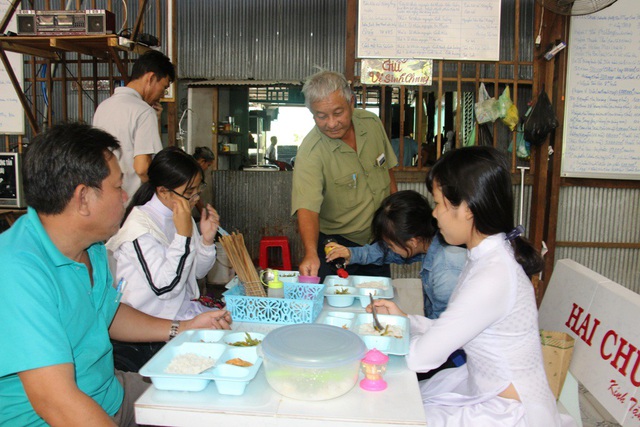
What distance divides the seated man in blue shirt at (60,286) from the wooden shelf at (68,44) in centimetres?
252

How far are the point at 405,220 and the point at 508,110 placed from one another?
Answer: 89.7 inches

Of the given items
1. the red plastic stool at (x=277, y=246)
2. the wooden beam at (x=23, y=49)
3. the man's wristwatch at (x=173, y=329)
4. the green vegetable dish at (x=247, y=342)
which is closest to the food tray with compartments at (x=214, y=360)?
the green vegetable dish at (x=247, y=342)

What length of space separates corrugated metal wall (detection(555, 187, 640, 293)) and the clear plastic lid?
11.3ft

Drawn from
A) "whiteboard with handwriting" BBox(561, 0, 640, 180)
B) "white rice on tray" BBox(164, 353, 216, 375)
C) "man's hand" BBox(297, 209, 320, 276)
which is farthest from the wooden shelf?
"whiteboard with handwriting" BBox(561, 0, 640, 180)

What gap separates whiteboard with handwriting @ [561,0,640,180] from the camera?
3.95 meters

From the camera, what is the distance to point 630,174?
4.06 metres

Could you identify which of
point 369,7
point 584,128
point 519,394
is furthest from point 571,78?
point 519,394

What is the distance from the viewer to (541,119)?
12.8ft

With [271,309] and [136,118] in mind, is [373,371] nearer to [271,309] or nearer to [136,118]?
[271,309]

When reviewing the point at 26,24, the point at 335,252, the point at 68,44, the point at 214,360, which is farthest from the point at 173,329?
the point at 26,24

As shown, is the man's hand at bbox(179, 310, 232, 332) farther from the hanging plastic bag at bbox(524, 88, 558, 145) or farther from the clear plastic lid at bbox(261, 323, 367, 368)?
the hanging plastic bag at bbox(524, 88, 558, 145)

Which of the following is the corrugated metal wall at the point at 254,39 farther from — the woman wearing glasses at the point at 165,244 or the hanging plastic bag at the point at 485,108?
the woman wearing glasses at the point at 165,244

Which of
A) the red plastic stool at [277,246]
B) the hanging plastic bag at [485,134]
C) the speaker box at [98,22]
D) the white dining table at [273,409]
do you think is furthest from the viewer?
the red plastic stool at [277,246]

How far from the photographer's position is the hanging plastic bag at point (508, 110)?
402 cm
